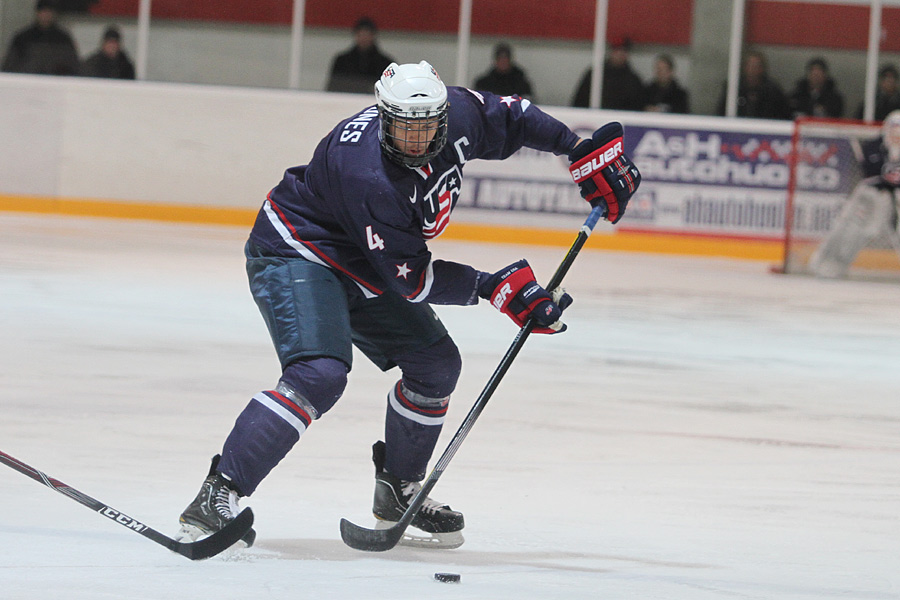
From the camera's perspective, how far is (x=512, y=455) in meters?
3.47

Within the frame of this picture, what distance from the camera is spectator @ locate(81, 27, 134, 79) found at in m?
10.8

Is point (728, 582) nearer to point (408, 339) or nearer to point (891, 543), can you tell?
point (891, 543)

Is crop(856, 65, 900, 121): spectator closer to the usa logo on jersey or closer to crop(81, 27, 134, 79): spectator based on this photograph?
crop(81, 27, 134, 79): spectator

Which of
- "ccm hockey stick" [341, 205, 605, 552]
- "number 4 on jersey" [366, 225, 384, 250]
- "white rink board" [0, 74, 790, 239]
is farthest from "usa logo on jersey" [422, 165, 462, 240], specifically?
"white rink board" [0, 74, 790, 239]

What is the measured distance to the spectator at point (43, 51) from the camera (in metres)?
10.8

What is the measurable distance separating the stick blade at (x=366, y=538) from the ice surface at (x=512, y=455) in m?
0.03

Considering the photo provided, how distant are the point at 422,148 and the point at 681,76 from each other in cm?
885

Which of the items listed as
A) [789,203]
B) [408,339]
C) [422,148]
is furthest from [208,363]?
[789,203]

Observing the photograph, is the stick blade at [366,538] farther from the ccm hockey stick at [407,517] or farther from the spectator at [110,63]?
the spectator at [110,63]

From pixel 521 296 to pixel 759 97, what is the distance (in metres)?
8.70

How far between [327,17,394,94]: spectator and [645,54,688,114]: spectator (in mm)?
2204

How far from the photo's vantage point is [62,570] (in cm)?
235

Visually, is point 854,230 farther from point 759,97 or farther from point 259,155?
point 259,155

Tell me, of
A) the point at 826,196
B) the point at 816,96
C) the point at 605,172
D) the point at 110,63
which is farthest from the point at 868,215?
the point at 605,172
